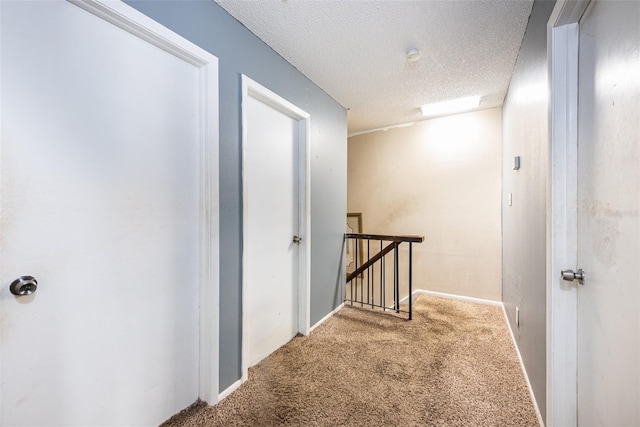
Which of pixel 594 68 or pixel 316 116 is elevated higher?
pixel 316 116

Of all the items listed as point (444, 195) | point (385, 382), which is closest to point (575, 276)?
point (385, 382)

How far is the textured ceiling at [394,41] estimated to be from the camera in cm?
154

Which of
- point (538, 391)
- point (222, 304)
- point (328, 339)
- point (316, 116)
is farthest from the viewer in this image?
point (316, 116)

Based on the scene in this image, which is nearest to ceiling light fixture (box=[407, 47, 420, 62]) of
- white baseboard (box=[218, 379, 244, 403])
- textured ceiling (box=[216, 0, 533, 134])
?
textured ceiling (box=[216, 0, 533, 134])

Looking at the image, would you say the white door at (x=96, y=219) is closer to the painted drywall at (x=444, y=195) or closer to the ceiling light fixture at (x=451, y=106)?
the ceiling light fixture at (x=451, y=106)

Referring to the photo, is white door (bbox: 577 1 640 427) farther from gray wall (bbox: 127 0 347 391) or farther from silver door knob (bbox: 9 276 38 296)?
silver door knob (bbox: 9 276 38 296)

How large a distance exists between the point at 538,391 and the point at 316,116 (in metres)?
2.50

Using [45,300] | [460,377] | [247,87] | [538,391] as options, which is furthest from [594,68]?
[45,300]

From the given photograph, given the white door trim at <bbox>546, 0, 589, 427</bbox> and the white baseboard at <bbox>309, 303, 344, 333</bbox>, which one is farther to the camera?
the white baseboard at <bbox>309, 303, 344, 333</bbox>

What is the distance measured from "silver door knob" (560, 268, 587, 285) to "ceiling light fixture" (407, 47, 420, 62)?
1727 mm

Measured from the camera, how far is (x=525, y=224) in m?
1.74

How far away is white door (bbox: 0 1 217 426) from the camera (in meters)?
0.91

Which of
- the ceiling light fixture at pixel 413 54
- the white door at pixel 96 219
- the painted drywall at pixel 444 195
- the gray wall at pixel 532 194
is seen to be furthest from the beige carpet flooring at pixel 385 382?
the ceiling light fixture at pixel 413 54

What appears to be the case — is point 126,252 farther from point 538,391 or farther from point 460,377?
point 538,391
